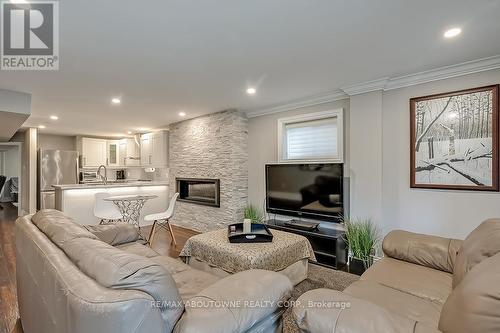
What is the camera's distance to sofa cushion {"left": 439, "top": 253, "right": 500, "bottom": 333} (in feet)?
2.81

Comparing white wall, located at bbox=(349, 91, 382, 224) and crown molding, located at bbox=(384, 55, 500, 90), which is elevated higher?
crown molding, located at bbox=(384, 55, 500, 90)

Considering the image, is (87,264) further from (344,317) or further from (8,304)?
(8,304)

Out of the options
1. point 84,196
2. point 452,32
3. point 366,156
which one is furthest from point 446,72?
point 84,196

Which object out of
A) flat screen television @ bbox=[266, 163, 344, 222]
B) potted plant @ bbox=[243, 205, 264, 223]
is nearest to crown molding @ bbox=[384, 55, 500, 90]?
flat screen television @ bbox=[266, 163, 344, 222]

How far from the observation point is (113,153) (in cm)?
794

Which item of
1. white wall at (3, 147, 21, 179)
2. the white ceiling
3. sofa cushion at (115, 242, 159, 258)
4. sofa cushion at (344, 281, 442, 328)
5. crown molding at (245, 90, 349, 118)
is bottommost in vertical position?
sofa cushion at (344, 281, 442, 328)

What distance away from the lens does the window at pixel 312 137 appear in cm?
366

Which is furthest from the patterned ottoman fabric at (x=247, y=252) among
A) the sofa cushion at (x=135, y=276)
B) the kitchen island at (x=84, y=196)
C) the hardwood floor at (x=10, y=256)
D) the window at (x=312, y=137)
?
the kitchen island at (x=84, y=196)

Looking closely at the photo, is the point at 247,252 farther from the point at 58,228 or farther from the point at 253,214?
the point at 253,214

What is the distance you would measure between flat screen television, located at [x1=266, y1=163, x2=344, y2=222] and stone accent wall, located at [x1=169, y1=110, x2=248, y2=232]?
666 millimetres

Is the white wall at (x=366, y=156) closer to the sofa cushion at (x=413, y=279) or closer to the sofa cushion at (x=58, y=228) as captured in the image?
the sofa cushion at (x=413, y=279)

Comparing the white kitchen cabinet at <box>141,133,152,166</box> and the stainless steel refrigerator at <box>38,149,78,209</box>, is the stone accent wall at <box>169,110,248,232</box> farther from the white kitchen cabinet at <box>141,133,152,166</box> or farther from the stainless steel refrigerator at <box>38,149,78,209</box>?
the stainless steel refrigerator at <box>38,149,78,209</box>

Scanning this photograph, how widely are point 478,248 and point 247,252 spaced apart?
1.60m

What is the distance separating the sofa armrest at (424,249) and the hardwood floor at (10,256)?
2.70 metres
